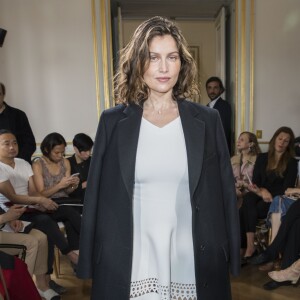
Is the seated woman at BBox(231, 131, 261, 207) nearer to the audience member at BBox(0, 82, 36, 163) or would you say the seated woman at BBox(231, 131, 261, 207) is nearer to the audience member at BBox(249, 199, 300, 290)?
the audience member at BBox(249, 199, 300, 290)

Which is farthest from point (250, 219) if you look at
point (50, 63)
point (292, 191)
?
point (50, 63)

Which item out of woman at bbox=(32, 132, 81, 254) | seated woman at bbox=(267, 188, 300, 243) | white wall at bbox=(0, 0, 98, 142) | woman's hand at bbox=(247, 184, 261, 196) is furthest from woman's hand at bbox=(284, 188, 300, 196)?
white wall at bbox=(0, 0, 98, 142)

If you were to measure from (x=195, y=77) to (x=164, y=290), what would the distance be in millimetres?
652

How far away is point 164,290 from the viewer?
106cm

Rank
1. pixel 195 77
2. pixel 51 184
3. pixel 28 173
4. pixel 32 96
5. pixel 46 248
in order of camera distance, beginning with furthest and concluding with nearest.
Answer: pixel 32 96 < pixel 51 184 < pixel 28 173 < pixel 46 248 < pixel 195 77

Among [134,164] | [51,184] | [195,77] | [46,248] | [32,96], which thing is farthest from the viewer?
[32,96]

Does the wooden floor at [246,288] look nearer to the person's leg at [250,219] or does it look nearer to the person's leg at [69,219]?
the person's leg at [250,219]

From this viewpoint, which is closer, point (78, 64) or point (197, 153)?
point (197, 153)

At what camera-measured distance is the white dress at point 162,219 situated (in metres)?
1.03

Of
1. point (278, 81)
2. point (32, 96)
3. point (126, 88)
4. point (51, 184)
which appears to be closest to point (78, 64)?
point (32, 96)

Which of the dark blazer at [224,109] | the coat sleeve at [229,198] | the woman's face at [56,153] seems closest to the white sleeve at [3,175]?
the woman's face at [56,153]

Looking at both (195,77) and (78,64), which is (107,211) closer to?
(195,77)

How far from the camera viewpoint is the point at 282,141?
A: 11.1 ft

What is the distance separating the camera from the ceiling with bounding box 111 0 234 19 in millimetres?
5109
